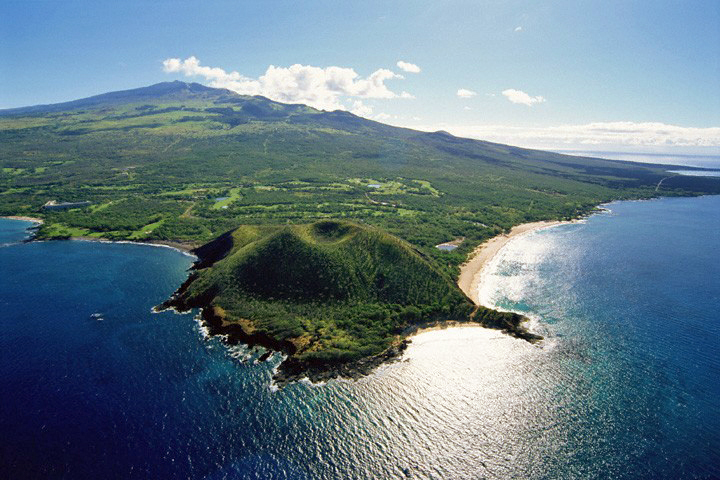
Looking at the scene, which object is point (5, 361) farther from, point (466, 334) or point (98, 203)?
point (98, 203)

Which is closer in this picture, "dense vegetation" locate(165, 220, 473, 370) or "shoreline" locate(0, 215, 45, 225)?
"dense vegetation" locate(165, 220, 473, 370)

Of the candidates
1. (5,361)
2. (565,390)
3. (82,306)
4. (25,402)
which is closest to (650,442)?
(565,390)

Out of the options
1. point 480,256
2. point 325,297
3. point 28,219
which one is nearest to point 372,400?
point 325,297

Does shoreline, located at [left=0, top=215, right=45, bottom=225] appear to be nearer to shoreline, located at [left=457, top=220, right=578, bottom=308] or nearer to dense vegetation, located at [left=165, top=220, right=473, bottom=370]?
dense vegetation, located at [left=165, top=220, right=473, bottom=370]

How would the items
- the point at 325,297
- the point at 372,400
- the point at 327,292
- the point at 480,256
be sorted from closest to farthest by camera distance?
the point at 372,400, the point at 325,297, the point at 327,292, the point at 480,256

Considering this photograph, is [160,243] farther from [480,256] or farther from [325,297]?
[480,256]

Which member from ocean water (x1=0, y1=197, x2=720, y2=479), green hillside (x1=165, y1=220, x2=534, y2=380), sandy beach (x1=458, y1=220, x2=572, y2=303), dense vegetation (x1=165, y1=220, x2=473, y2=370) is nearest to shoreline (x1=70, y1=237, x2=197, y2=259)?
dense vegetation (x1=165, y1=220, x2=473, y2=370)

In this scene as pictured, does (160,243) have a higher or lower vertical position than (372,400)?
higher
